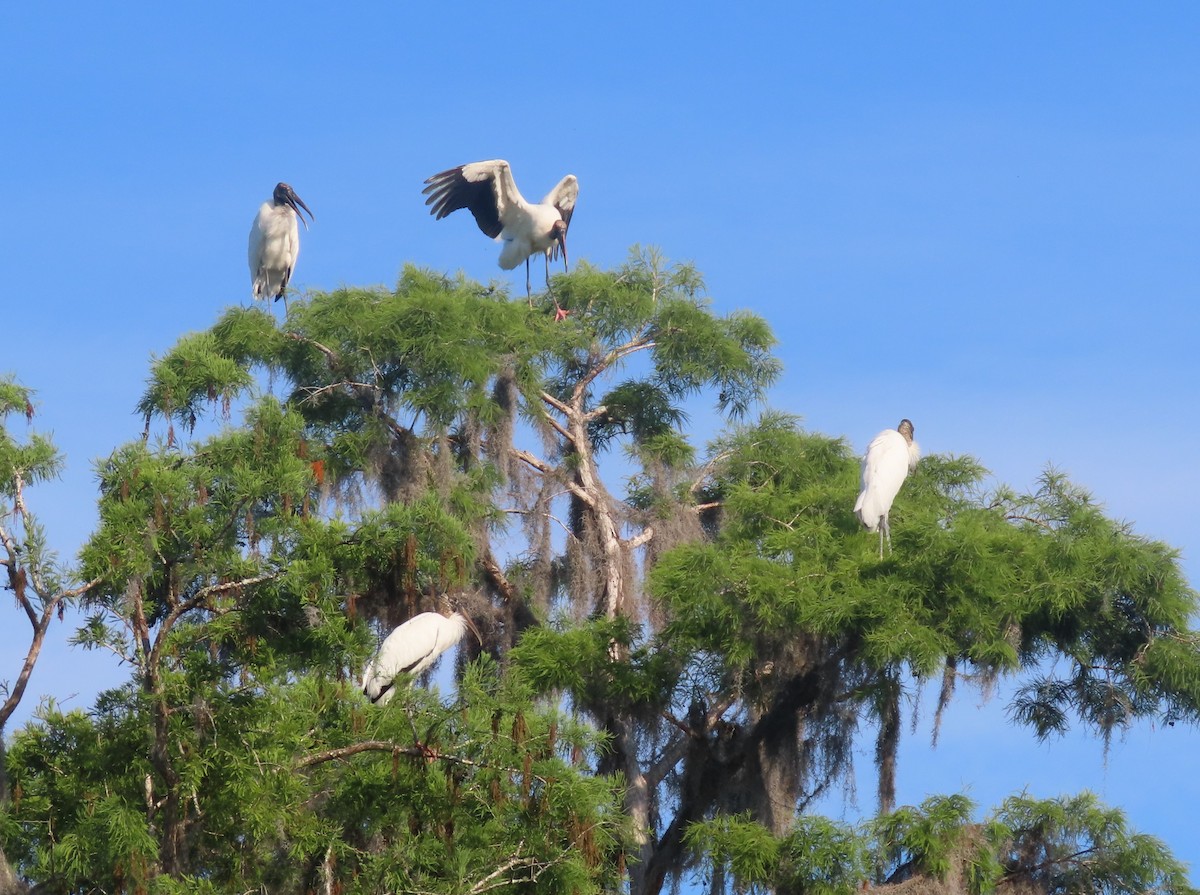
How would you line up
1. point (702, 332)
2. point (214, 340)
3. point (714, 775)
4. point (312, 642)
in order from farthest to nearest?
point (702, 332)
point (214, 340)
point (714, 775)
point (312, 642)

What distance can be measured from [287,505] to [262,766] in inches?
52.5

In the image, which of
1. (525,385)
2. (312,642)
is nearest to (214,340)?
(525,385)

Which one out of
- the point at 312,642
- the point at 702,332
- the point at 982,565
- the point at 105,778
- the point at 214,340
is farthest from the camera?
the point at 702,332

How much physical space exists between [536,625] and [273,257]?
4.03m

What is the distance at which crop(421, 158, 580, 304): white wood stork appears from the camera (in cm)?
1448

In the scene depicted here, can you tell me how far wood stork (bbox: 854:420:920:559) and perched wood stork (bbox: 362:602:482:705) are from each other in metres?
2.21

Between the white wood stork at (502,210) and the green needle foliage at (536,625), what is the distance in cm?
50

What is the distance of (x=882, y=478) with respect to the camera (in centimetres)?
1138

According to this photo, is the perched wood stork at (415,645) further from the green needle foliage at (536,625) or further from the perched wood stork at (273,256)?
the perched wood stork at (273,256)

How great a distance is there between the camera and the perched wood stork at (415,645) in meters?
10.4

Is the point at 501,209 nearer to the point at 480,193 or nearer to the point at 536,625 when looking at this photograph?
the point at 480,193

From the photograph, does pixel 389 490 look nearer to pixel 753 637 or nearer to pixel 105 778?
pixel 753 637

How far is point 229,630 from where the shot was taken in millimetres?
8586

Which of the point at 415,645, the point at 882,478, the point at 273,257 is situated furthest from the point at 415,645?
the point at 273,257
